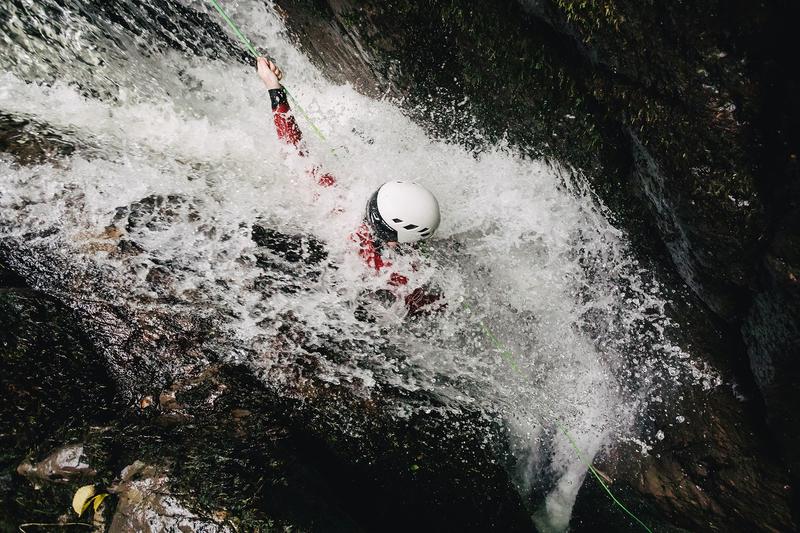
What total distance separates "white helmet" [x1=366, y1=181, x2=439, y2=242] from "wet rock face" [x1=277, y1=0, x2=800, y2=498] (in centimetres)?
111

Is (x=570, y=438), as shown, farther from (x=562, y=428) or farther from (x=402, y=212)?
(x=402, y=212)

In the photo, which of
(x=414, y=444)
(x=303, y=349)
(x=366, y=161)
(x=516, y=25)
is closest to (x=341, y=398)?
(x=303, y=349)

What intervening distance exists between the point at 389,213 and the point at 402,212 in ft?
0.35

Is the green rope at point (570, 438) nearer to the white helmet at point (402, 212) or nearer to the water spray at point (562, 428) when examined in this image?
the water spray at point (562, 428)

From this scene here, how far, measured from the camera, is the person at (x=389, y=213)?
131 inches

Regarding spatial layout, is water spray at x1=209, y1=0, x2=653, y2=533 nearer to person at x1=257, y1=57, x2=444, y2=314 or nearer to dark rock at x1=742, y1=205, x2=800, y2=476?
person at x1=257, y1=57, x2=444, y2=314

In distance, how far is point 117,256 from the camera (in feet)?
10.8

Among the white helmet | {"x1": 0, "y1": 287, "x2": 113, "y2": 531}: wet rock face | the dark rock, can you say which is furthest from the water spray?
{"x1": 0, "y1": 287, "x2": 113, "y2": 531}: wet rock face

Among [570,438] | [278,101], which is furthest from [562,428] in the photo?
[278,101]

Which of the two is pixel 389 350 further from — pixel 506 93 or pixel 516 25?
pixel 516 25

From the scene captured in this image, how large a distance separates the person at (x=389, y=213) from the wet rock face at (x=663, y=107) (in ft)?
3.40

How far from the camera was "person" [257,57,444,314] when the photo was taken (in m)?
3.33

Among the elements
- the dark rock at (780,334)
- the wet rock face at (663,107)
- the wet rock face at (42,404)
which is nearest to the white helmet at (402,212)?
the wet rock face at (663,107)

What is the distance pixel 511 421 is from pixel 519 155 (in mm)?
2448
